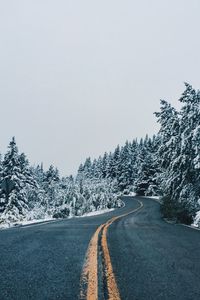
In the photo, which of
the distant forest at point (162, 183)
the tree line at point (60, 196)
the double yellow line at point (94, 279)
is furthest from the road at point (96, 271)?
the tree line at point (60, 196)

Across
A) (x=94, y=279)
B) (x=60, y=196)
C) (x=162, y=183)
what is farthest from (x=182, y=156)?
(x=94, y=279)

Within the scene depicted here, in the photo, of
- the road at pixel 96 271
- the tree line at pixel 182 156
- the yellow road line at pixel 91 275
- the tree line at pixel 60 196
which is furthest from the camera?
the tree line at pixel 60 196

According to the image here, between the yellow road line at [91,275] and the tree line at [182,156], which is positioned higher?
the tree line at [182,156]

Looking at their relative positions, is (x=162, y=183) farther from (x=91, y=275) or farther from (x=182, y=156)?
(x=91, y=275)

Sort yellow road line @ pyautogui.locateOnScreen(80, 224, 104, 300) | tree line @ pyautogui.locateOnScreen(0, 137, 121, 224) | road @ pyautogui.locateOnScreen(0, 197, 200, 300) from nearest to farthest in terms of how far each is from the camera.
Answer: yellow road line @ pyautogui.locateOnScreen(80, 224, 104, 300), road @ pyautogui.locateOnScreen(0, 197, 200, 300), tree line @ pyautogui.locateOnScreen(0, 137, 121, 224)

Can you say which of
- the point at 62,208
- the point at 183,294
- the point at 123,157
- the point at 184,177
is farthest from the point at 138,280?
the point at 123,157

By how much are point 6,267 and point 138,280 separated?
5.85 ft

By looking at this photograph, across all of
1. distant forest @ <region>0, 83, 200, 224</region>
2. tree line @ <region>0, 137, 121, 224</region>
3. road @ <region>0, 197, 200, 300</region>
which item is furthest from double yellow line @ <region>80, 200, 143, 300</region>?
Answer: tree line @ <region>0, 137, 121, 224</region>

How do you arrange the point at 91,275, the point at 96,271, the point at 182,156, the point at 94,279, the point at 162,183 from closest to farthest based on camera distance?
the point at 94,279 → the point at 91,275 → the point at 96,271 → the point at 182,156 → the point at 162,183

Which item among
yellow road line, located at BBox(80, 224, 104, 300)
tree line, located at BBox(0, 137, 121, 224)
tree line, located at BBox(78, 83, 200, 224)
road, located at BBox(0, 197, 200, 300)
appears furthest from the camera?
tree line, located at BBox(0, 137, 121, 224)

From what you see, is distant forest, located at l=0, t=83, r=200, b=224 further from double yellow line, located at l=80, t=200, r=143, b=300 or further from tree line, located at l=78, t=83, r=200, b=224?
double yellow line, located at l=80, t=200, r=143, b=300

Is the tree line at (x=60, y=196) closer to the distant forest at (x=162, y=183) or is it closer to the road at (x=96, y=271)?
the distant forest at (x=162, y=183)

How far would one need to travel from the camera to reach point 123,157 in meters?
83.3

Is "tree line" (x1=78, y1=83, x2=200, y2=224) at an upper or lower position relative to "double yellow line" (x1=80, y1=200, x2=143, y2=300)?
upper
